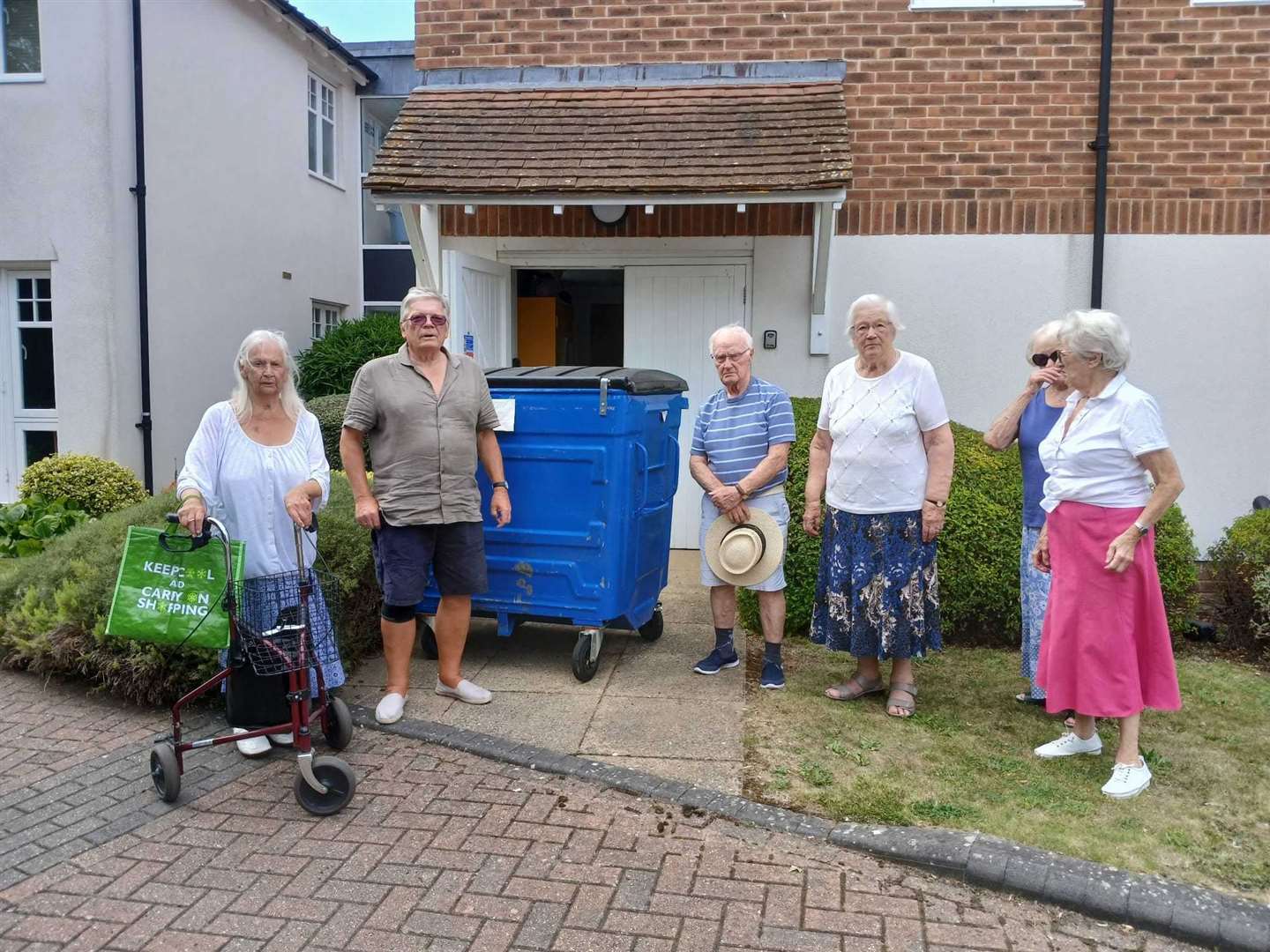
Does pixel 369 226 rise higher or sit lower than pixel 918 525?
higher

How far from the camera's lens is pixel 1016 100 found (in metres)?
7.10

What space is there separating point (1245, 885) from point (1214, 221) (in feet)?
17.9

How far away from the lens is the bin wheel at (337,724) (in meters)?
4.04

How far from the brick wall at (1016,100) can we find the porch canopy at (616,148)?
0.38 metres

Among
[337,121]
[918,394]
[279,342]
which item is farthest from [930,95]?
[337,121]

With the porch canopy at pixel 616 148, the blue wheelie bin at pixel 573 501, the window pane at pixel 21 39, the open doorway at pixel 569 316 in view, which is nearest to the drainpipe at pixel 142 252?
the window pane at pixel 21 39

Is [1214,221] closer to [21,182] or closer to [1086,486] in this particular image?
[1086,486]

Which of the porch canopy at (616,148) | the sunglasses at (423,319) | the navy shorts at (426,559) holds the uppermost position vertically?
the porch canopy at (616,148)

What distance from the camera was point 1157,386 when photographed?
7.23 meters

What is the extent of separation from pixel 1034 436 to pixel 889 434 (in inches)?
24.2

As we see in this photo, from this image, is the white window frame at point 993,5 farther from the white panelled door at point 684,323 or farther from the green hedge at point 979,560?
the green hedge at point 979,560

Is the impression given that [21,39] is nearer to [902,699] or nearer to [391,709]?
[391,709]

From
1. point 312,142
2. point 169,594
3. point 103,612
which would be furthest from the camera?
point 312,142

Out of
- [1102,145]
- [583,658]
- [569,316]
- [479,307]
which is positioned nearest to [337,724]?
[583,658]
